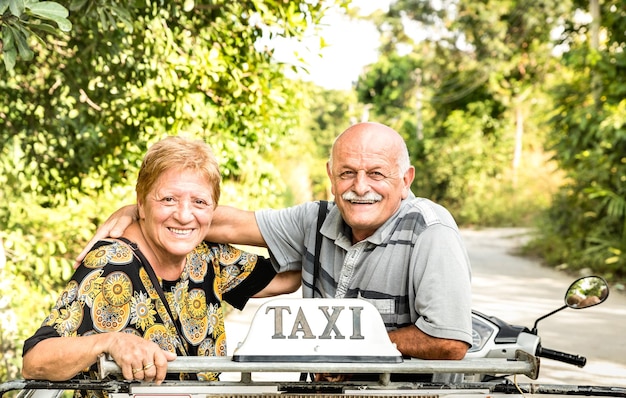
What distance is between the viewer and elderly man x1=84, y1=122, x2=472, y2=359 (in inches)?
90.6

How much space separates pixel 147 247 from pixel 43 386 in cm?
81

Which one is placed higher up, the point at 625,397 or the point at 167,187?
the point at 167,187

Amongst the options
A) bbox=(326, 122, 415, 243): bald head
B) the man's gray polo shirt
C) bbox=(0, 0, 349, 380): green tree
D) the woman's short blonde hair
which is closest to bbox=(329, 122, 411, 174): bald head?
bbox=(326, 122, 415, 243): bald head

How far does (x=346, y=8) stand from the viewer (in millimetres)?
5152

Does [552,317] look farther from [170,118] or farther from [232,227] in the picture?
[232,227]

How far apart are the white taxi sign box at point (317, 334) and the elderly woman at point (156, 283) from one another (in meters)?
0.34

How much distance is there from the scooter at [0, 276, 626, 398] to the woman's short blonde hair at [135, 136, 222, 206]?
2.30 feet

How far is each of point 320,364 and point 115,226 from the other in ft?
3.49

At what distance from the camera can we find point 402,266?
247 centimetres

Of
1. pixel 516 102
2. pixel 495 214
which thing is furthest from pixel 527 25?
pixel 495 214

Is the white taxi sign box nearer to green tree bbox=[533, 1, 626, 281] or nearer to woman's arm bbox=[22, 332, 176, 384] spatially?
woman's arm bbox=[22, 332, 176, 384]

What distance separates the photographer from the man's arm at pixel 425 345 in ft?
7.48

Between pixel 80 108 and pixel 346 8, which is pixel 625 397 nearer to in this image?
pixel 346 8

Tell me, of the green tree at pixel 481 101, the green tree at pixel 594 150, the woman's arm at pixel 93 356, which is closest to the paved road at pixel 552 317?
the green tree at pixel 594 150
